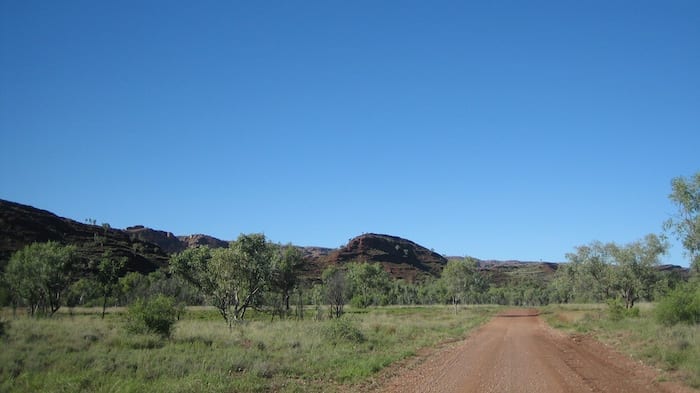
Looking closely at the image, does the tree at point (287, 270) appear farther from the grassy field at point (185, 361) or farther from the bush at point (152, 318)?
the grassy field at point (185, 361)

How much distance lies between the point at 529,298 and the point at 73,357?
143 m

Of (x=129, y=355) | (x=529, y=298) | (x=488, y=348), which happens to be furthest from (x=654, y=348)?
(x=529, y=298)

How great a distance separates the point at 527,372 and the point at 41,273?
46146mm

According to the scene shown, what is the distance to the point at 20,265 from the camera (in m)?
45.3

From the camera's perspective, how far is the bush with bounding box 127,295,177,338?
20.6m

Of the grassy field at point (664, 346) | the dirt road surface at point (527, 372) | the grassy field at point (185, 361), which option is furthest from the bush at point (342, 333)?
the grassy field at point (664, 346)

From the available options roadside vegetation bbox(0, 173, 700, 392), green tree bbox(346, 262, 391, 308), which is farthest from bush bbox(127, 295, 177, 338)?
green tree bbox(346, 262, 391, 308)

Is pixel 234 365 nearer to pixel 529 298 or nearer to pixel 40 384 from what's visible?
pixel 40 384

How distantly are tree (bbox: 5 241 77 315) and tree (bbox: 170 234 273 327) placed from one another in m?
14.7

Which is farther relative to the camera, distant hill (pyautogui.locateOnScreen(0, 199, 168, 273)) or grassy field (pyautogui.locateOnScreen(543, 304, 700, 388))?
distant hill (pyautogui.locateOnScreen(0, 199, 168, 273))

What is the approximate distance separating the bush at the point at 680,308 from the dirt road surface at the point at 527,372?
20.3ft

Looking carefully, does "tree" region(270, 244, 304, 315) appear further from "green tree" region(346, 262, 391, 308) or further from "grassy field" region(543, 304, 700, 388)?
"green tree" region(346, 262, 391, 308)

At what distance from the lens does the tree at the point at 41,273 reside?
43.5 m

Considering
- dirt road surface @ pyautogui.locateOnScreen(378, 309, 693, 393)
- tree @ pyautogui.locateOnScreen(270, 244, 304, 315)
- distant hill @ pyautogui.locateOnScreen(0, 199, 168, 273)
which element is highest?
distant hill @ pyautogui.locateOnScreen(0, 199, 168, 273)
